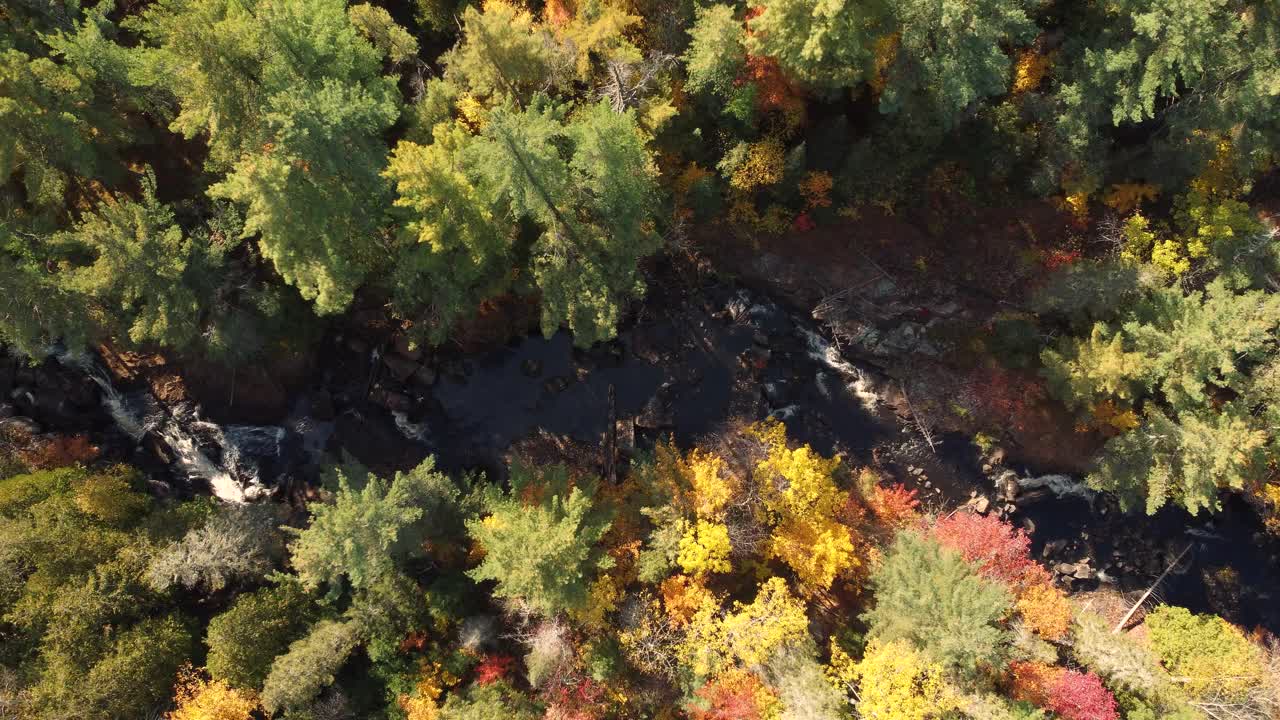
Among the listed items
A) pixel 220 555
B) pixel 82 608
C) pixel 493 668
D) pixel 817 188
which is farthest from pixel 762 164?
pixel 82 608

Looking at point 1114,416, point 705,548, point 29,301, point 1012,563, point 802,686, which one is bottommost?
point 802,686

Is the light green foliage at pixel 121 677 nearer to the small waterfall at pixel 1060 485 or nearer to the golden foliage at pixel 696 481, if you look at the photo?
the golden foliage at pixel 696 481

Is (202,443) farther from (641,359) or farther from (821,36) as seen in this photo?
(821,36)

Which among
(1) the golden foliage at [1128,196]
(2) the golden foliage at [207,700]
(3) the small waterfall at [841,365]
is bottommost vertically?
(2) the golden foliage at [207,700]

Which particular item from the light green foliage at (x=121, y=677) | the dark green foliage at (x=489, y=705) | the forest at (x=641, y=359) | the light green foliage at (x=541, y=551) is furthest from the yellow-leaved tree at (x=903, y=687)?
the light green foliage at (x=121, y=677)

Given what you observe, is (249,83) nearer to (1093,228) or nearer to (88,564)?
(88,564)

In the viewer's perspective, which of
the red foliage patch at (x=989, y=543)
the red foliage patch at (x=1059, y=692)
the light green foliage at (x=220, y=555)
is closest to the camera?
the light green foliage at (x=220, y=555)

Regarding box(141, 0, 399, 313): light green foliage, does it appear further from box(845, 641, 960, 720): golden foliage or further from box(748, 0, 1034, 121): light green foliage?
box(845, 641, 960, 720): golden foliage
